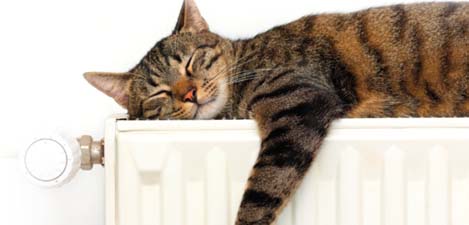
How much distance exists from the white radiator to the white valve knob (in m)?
0.06

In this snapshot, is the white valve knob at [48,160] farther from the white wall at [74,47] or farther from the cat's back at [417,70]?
the cat's back at [417,70]

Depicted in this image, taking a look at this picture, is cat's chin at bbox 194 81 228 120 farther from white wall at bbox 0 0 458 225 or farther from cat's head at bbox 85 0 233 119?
white wall at bbox 0 0 458 225

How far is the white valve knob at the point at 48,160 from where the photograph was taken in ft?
3.04

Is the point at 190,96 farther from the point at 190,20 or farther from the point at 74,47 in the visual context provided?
the point at 74,47

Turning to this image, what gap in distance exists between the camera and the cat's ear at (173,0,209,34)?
1.11 metres

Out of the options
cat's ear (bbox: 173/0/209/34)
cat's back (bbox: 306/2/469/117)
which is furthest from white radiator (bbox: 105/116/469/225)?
cat's ear (bbox: 173/0/209/34)

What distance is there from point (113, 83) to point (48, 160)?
21cm

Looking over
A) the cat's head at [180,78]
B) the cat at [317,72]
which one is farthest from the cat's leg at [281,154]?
the cat's head at [180,78]

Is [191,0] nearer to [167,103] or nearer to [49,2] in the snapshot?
[167,103]

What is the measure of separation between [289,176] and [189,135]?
16 cm

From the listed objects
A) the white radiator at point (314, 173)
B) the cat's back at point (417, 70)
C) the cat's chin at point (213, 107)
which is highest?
the cat's back at point (417, 70)

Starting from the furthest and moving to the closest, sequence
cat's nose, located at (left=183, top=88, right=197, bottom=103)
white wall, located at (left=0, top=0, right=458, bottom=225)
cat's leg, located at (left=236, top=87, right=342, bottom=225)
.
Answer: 1. white wall, located at (left=0, top=0, right=458, bottom=225)
2. cat's nose, located at (left=183, top=88, right=197, bottom=103)
3. cat's leg, located at (left=236, top=87, right=342, bottom=225)

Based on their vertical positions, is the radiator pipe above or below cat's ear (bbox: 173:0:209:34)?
below

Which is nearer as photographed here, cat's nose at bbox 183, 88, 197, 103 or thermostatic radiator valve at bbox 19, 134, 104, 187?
thermostatic radiator valve at bbox 19, 134, 104, 187
